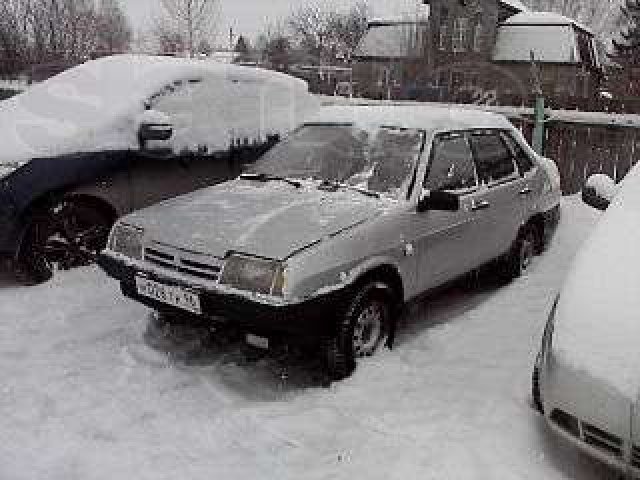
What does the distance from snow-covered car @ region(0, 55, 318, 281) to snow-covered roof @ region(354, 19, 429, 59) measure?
2859cm

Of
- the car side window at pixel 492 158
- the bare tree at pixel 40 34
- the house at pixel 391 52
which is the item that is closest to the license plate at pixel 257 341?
the car side window at pixel 492 158

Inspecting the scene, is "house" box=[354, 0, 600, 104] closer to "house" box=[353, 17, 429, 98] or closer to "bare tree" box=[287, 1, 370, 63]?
"house" box=[353, 17, 429, 98]

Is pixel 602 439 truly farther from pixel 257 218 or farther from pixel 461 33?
pixel 461 33

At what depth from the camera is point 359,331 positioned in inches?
162

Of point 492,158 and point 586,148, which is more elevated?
point 492,158

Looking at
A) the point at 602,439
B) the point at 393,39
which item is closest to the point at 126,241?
the point at 602,439

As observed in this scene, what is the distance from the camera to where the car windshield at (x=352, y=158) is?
4.60 meters

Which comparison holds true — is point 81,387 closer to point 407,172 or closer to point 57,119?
point 407,172

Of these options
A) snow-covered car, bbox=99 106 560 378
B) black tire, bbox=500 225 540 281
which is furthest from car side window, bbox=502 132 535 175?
black tire, bbox=500 225 540 281

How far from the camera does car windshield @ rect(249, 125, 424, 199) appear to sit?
460 cm

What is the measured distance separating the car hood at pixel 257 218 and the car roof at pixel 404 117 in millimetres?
796

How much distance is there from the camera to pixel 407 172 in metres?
4.59

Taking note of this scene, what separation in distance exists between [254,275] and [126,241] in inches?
41.8

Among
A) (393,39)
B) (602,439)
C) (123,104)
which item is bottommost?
(602,439)
